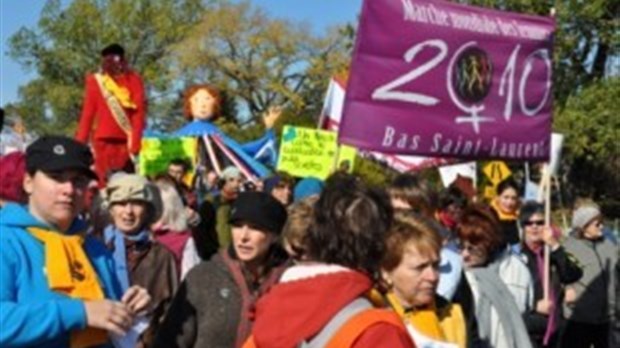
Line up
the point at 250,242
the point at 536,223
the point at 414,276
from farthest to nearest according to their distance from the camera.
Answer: the point at 536,223 < the point at 250,242 < the point at 414,276

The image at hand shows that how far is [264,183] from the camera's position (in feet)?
31.3

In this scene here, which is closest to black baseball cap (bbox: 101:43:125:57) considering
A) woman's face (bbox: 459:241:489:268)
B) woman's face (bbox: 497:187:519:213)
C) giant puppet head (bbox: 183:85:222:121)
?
giant puppet head (bbox: 183:85:222:121)

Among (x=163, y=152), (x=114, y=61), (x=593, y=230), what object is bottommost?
(x=593, y=230)

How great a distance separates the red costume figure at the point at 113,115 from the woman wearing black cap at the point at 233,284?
4.68 m

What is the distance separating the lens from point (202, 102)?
1130cm

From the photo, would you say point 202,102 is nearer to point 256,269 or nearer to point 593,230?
point 593,230

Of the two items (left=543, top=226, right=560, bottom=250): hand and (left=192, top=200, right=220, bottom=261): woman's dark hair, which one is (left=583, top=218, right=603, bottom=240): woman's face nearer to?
(left=543, top=226, right=560, bottom=250): hand

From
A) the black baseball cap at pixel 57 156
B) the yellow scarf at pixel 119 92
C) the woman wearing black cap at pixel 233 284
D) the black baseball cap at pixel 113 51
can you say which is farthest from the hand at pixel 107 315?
the black baseball cap at pixel 113 51

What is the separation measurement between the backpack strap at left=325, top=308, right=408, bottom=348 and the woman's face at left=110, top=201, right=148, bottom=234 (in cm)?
294

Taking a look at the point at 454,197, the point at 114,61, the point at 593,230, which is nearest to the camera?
the point at 454,197

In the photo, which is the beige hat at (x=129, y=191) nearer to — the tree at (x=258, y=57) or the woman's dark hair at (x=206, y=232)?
the woman's dark hair at (x=206, y=232)

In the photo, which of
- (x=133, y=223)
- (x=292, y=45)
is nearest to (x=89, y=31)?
(x=292, y=45)

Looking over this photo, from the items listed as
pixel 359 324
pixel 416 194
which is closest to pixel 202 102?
pixel 416 194

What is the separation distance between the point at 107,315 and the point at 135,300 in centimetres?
21
